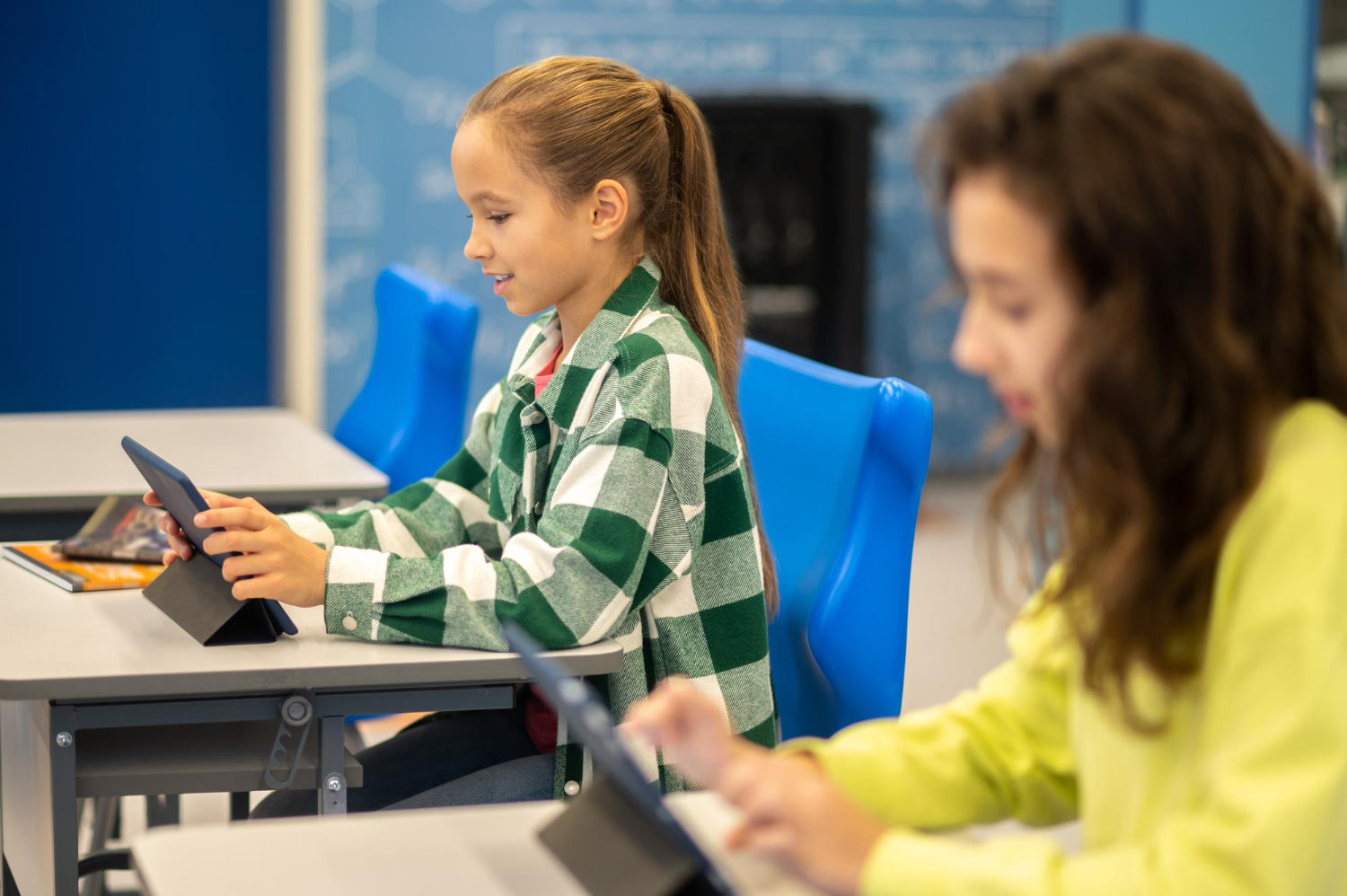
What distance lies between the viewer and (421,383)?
2395 mm

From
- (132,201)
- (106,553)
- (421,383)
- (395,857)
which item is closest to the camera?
(395,857)

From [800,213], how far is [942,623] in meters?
1.90

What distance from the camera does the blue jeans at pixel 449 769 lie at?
1.44 metres

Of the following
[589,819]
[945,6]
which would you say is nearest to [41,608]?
[589,819]

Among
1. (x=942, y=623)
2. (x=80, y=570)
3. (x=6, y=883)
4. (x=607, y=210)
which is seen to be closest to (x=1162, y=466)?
(x=607, y=210)

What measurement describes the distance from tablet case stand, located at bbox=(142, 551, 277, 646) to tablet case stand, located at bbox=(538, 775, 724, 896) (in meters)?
0.57

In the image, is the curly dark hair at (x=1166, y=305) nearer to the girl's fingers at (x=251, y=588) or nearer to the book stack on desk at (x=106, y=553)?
the girl's fingers at (x=251, y=588)

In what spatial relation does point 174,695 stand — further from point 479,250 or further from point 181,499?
point 479,250

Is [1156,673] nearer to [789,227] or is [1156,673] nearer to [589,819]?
[589,819]

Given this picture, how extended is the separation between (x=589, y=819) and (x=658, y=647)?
0.61 metres

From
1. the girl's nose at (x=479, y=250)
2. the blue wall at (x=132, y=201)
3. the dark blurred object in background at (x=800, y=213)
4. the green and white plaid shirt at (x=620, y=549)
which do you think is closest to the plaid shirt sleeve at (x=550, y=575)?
the green and white plaid shirt at (x=620, y=549)

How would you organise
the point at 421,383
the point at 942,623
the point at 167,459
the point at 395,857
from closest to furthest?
1. the point at 395,857
2. the point at 167,459
3. the point at 421,383
4. the point at 942,623

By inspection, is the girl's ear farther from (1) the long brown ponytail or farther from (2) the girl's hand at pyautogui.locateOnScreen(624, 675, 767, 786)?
(2) the girl's hand at pyautogui.locateOnScreen(624, 675, 767, 786)

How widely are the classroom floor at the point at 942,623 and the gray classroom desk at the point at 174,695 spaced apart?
980mm
